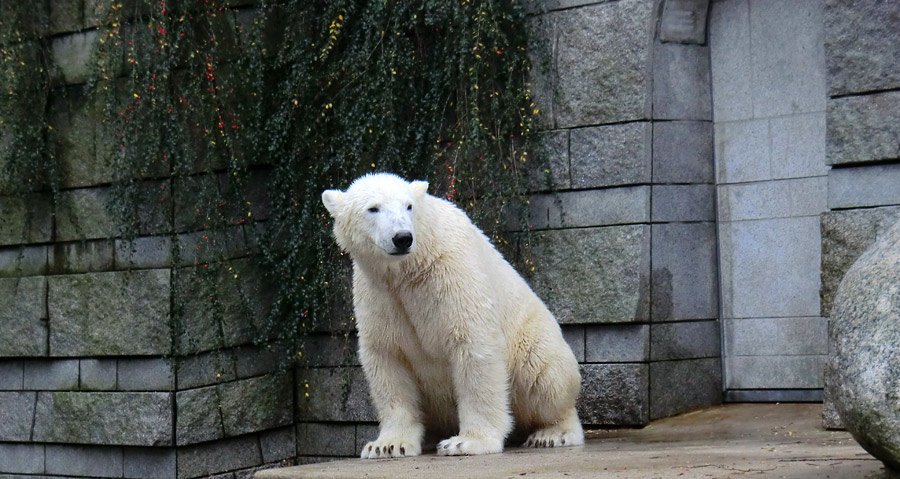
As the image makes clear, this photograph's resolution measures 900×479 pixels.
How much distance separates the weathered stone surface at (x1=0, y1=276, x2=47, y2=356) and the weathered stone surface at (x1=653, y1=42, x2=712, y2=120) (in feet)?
13.1

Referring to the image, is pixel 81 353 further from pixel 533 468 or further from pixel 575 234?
pixel 533 468

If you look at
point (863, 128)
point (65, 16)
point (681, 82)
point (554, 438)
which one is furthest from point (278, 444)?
point (863, 128)

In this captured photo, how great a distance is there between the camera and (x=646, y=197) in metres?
5.59

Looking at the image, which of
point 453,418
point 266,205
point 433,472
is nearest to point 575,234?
point 453,418

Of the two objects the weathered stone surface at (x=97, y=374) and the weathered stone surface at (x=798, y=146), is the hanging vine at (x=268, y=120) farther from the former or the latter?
the weathered stone surface at (x=798, y=146)

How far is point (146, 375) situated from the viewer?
20.6ft

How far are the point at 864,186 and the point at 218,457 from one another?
157 inches

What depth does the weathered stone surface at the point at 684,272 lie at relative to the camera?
5680mm

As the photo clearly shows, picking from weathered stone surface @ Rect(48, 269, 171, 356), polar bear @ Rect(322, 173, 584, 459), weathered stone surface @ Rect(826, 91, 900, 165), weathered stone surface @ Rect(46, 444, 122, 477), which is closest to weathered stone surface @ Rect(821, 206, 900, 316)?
weathered stone surface @ Rect(826, 91, 900, 165)

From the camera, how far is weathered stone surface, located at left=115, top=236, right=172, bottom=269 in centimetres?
628

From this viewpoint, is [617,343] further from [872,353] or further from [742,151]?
[872,353]

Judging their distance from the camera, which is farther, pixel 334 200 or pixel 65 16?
pixel 65 16

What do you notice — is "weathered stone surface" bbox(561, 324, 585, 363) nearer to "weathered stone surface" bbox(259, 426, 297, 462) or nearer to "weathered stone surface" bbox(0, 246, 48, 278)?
"weathered stone surface" bbox(259, 426, 297, 462)

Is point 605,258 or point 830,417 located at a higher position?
point 605,258
